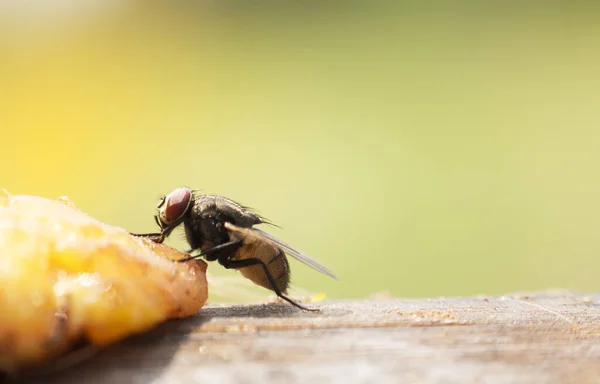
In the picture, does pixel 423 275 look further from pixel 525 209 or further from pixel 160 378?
pixel 160 378

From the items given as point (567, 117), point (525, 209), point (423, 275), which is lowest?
point (423, 275)

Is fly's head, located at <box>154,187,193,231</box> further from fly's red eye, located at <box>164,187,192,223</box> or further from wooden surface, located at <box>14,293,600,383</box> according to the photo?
wooden surface, located at <box>14,293,600,383</box>

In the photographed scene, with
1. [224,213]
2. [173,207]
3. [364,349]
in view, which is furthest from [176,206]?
[364,349]

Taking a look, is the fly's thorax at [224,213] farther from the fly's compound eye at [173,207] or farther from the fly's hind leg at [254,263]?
the fly's hind leg at [254,263]

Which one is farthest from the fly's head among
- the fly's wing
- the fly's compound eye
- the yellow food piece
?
the yellow food piece

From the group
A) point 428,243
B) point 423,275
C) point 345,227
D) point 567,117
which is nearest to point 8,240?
point 423,275

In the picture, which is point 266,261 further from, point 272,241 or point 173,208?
point 173,208
